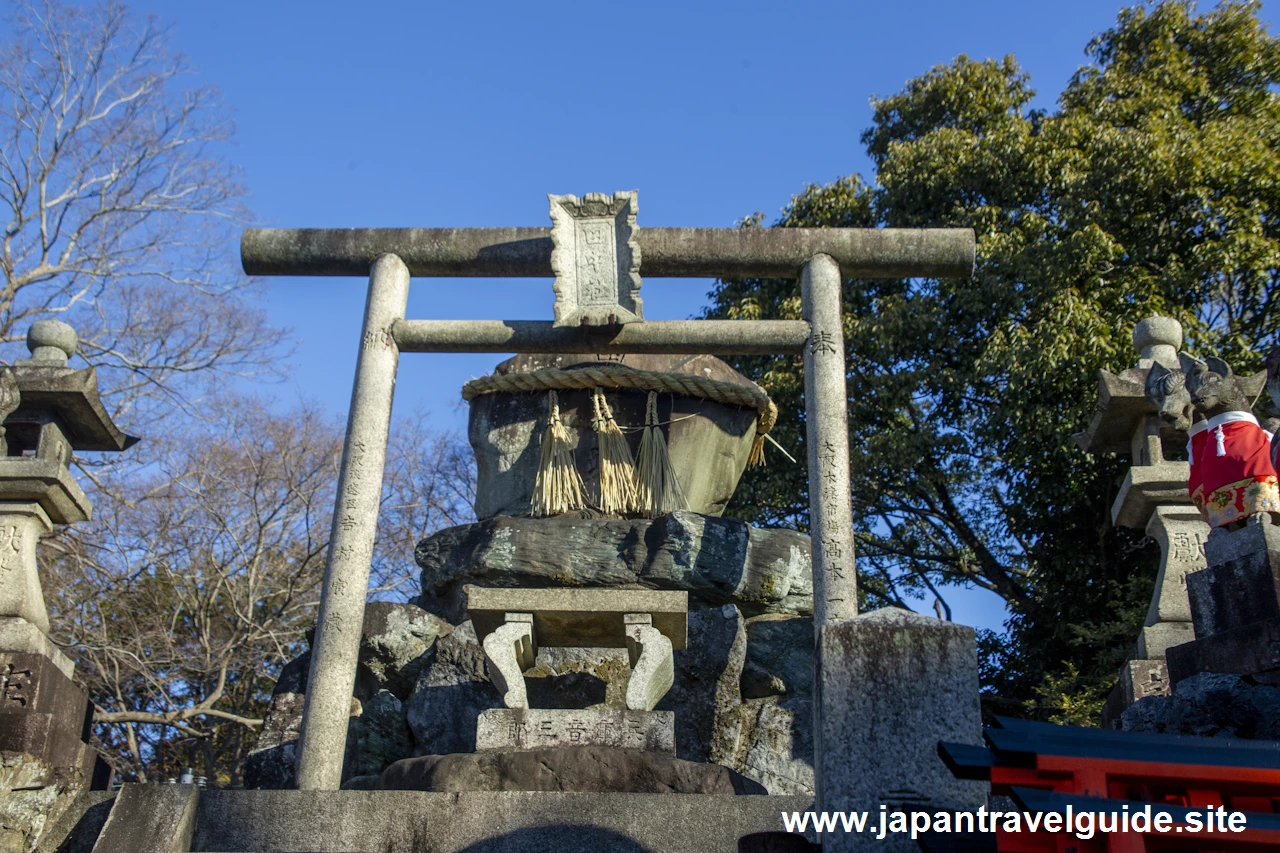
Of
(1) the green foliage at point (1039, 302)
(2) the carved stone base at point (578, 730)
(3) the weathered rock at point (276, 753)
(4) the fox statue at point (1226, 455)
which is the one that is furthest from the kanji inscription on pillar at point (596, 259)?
(1) the green foliage at point (1039, 302)

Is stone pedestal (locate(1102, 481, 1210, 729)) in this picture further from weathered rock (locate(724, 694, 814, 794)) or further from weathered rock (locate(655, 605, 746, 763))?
weathered rock (locate(655, 605, 746, 763))

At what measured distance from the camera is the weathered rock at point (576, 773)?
4.57 metres

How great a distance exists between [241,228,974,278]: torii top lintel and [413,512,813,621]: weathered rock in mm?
1498

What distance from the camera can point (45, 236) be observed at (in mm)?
13078

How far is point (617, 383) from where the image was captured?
7602 millimetres

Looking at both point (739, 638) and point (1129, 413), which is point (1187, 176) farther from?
point (739, 638)

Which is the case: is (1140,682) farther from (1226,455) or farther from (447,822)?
(447,822)

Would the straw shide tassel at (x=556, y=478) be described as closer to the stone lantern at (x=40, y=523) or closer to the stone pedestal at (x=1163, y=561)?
the stone lantern at (x=40, y=523)

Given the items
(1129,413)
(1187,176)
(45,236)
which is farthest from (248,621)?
(1187,176)

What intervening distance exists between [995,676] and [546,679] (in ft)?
24.4

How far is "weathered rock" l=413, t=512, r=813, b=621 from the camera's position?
23.1ft

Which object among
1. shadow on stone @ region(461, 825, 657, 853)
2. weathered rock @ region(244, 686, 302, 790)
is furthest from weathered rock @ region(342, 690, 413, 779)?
shadow on stone @ region(461, 825, 657, 853)

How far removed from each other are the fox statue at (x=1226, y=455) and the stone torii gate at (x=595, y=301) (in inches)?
64.7

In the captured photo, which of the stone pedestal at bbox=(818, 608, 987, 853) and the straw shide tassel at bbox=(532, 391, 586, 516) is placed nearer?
the stone pedestal at bbox=(818, 608, 987, 853)
